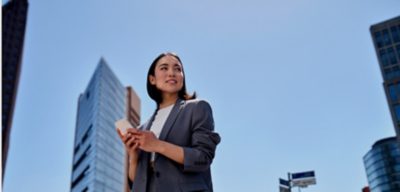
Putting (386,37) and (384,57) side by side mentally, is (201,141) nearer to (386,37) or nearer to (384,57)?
(384,57)

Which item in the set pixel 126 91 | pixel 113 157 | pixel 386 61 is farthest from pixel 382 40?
pixel 126 91

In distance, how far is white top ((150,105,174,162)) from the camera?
6.17 feet

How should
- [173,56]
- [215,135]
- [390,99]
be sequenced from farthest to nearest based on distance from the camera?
1. [390,99]
2. [173,56]
3. [215,135]

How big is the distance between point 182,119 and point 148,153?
23 centimetres

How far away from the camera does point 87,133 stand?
89062mm

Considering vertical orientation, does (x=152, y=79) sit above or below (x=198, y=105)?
above

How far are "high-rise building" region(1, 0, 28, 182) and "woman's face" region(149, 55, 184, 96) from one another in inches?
4112

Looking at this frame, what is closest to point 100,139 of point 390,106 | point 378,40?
point 390,106

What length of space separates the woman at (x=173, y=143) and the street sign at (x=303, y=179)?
508 inches

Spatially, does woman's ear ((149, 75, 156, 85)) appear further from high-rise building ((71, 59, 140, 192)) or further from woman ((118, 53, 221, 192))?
high-rise building ((71, 59, 140, 192))

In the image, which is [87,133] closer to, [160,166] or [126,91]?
[126,91]

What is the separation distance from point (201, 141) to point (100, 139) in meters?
84.0

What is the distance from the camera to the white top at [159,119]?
1879 mm

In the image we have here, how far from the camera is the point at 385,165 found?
81.4 m
